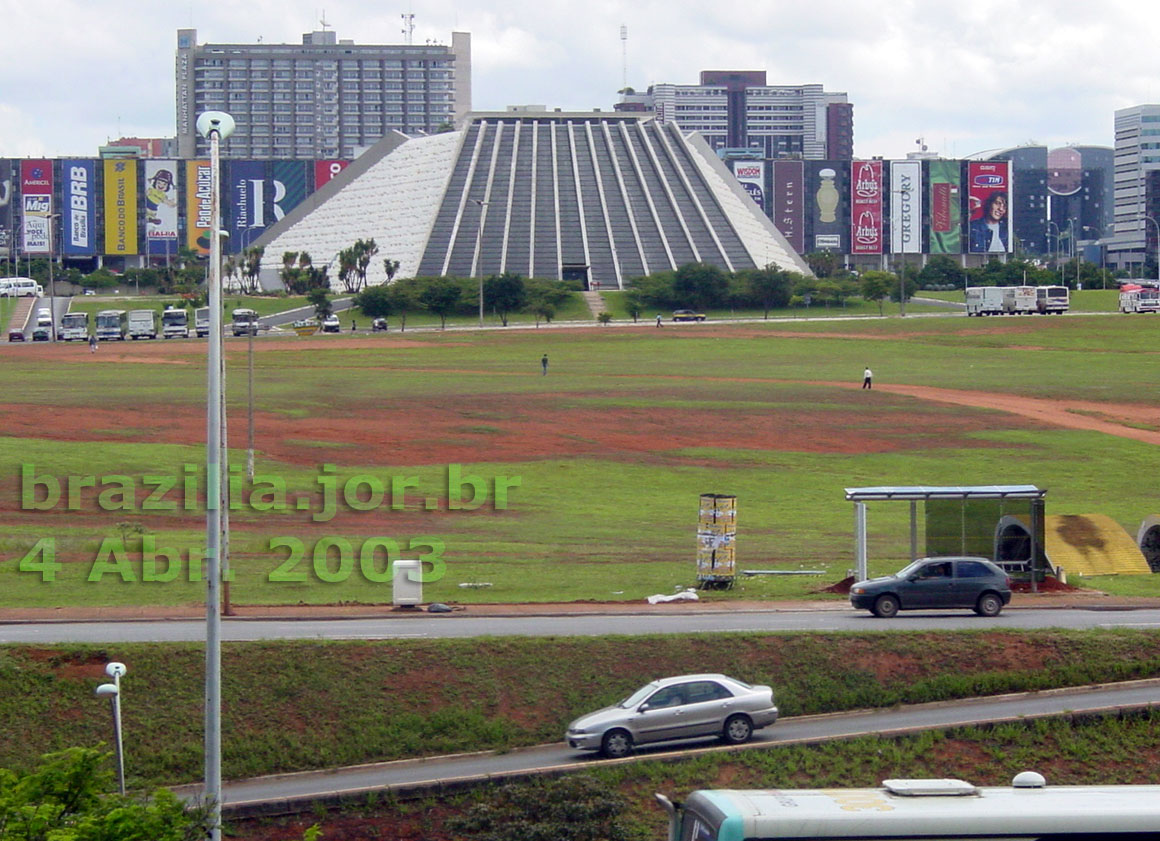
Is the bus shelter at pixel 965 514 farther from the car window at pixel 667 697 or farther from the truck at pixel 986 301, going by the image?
the truck at pixel 986 301

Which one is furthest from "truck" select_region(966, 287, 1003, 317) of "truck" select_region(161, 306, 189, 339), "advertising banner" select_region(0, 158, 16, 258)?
"advertising banner" select_region(0, 158, 16, 258)

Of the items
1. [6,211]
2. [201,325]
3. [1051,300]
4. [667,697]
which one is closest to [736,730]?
[667,697]

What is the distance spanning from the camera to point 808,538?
105ft

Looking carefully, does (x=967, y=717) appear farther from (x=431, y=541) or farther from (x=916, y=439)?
(x=916, y=439)

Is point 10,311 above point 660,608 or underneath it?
A: above

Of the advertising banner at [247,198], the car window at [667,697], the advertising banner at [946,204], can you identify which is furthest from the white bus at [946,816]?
the advertising banner at [946,204]

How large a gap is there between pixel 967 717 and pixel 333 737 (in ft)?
25.7

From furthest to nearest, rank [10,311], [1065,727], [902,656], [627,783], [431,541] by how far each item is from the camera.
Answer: [10,311] → [431,541] → [902,656] → [1065,727] → [627,783]

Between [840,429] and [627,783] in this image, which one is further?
[840,429]

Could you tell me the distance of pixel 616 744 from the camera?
16.9 m

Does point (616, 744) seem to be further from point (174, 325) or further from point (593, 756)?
point (174, 325)

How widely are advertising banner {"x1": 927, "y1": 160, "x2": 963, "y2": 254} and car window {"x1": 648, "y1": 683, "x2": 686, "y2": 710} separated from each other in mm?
154095

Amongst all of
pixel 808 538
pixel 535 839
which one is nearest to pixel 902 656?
pixel 535 839

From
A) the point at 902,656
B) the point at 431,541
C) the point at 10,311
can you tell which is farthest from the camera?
the point at 10,311
